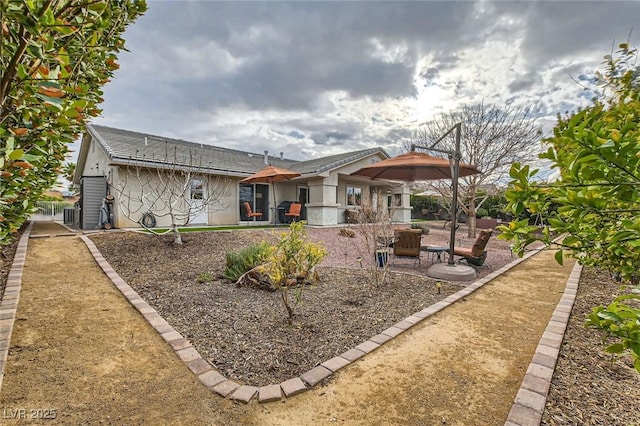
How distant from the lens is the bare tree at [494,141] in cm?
1351

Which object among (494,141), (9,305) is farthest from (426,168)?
(494,141)

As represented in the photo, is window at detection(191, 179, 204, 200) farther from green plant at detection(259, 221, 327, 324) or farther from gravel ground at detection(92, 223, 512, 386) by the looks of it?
green plant at detection(259, 221, 327, 324)

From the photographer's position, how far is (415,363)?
3.09 meters

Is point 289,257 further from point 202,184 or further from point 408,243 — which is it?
point 202,184

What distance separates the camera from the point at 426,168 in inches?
292

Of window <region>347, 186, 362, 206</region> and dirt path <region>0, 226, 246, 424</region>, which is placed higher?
window <region>347, 186, 362, 206</region>

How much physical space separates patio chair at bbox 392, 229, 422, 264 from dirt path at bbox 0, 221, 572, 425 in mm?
2923

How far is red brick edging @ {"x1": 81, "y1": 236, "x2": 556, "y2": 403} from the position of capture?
2.56 m

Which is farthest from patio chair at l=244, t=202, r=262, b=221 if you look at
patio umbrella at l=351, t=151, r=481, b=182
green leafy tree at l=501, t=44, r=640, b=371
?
green leafy tree at l=501, t=44, r=640, b=371

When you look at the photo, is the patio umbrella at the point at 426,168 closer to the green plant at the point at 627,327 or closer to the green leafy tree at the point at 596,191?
the green leafy tree at the point at 596,191

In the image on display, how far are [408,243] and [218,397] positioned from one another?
20.0ft

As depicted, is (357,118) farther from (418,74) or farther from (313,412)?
(313,412)

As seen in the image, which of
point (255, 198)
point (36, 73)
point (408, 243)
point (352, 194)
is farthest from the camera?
point (352, 194)

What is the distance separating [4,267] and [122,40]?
565 cm
